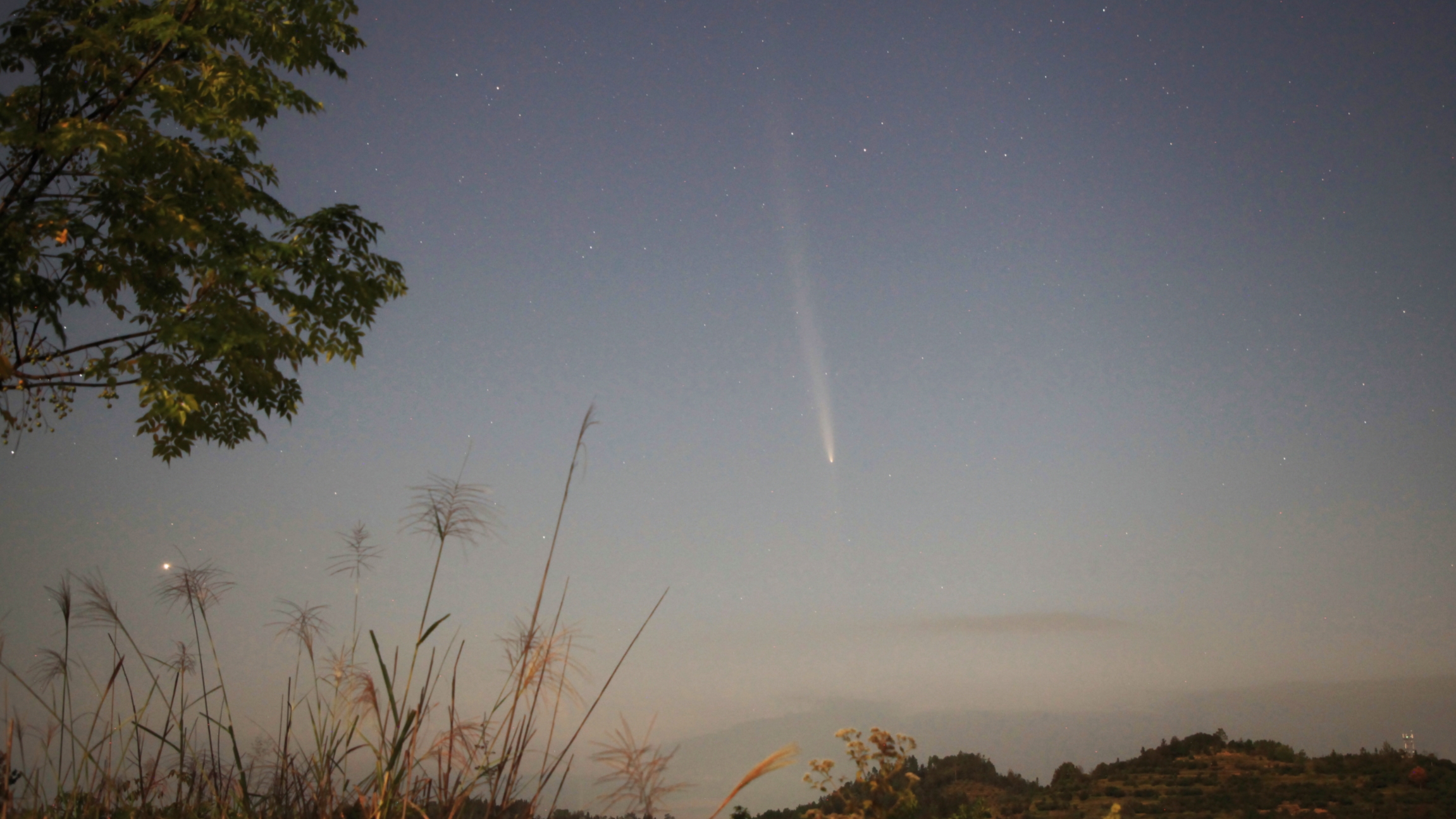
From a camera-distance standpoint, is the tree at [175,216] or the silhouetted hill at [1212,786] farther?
the silhouetted hill at [1212,786]

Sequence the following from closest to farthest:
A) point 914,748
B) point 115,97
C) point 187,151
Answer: point 914,748
point 187,151
point 115,97

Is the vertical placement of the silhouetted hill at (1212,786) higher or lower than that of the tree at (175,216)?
lower

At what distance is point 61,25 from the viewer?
7852 mm

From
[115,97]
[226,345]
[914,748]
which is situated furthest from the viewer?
[115,97]

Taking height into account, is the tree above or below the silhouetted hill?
above

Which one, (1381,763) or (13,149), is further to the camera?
(1381,763)

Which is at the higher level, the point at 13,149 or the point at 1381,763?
the point at 13,149

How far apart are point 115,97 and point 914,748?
9403mm

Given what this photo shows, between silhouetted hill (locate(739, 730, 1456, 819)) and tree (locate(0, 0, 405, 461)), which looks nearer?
tree (locate(0, 0, 405, 461))

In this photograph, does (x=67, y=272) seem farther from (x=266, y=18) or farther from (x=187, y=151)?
(x=266, y=18)

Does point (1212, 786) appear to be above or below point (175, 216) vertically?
below

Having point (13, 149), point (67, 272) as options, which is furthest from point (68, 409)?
point (13, 149)

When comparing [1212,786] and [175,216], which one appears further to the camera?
[1212,786]

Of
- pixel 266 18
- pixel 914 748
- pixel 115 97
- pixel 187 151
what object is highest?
pixel 266 18
